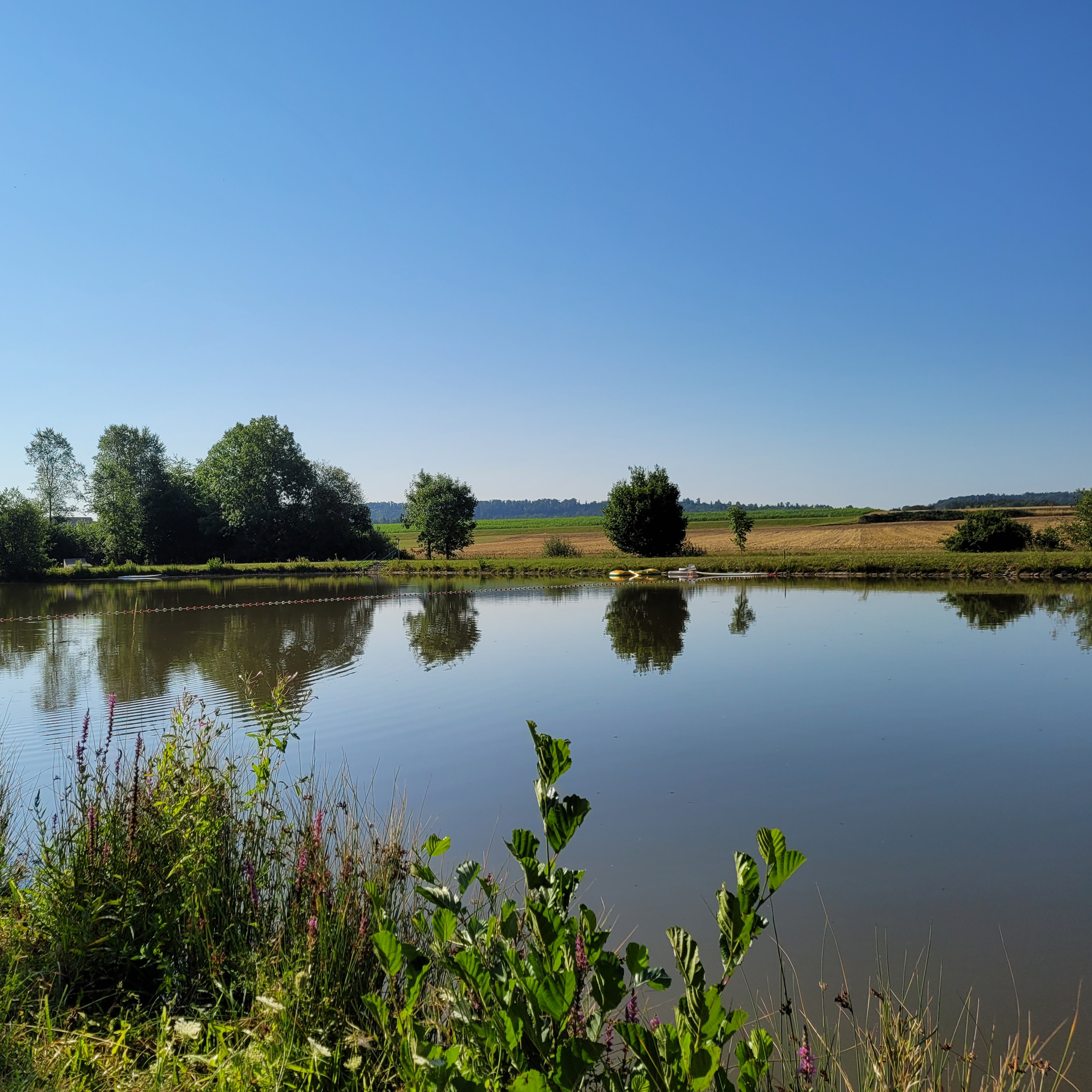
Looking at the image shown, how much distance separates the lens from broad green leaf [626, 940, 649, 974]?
5.76 feet

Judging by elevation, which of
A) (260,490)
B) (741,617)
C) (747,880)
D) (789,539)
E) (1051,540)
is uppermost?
(260,490)

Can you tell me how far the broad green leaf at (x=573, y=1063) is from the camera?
1.53 meters

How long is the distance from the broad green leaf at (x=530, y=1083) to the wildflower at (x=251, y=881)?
3063mm

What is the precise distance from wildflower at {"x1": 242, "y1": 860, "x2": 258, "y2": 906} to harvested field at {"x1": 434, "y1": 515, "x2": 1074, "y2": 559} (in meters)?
49.7

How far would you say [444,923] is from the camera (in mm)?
1853

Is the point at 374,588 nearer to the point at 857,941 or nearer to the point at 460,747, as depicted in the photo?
the point at 460,747

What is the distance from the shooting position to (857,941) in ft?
17.9

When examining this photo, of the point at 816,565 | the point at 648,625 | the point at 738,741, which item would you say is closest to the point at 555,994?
the point at 738,741

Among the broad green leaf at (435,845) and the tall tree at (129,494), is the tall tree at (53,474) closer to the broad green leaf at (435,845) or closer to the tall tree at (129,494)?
the tall tree at (129,494)

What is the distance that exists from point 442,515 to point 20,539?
92.7 ft

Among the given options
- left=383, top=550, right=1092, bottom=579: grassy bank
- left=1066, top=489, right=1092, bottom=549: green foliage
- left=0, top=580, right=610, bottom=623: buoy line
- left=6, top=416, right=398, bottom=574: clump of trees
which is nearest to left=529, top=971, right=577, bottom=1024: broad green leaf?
left=0, top=580, right=610, bottom=623: buoy line

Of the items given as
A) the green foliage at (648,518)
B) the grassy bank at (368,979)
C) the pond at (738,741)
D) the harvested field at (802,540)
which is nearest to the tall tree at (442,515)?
the harvested field at (802,540)

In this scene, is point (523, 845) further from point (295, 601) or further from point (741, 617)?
point (295, 601)

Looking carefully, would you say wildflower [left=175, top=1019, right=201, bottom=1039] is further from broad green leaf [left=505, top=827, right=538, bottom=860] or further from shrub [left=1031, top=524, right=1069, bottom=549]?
shrub [left=1031, top=524, right=1069, bottom=549]
